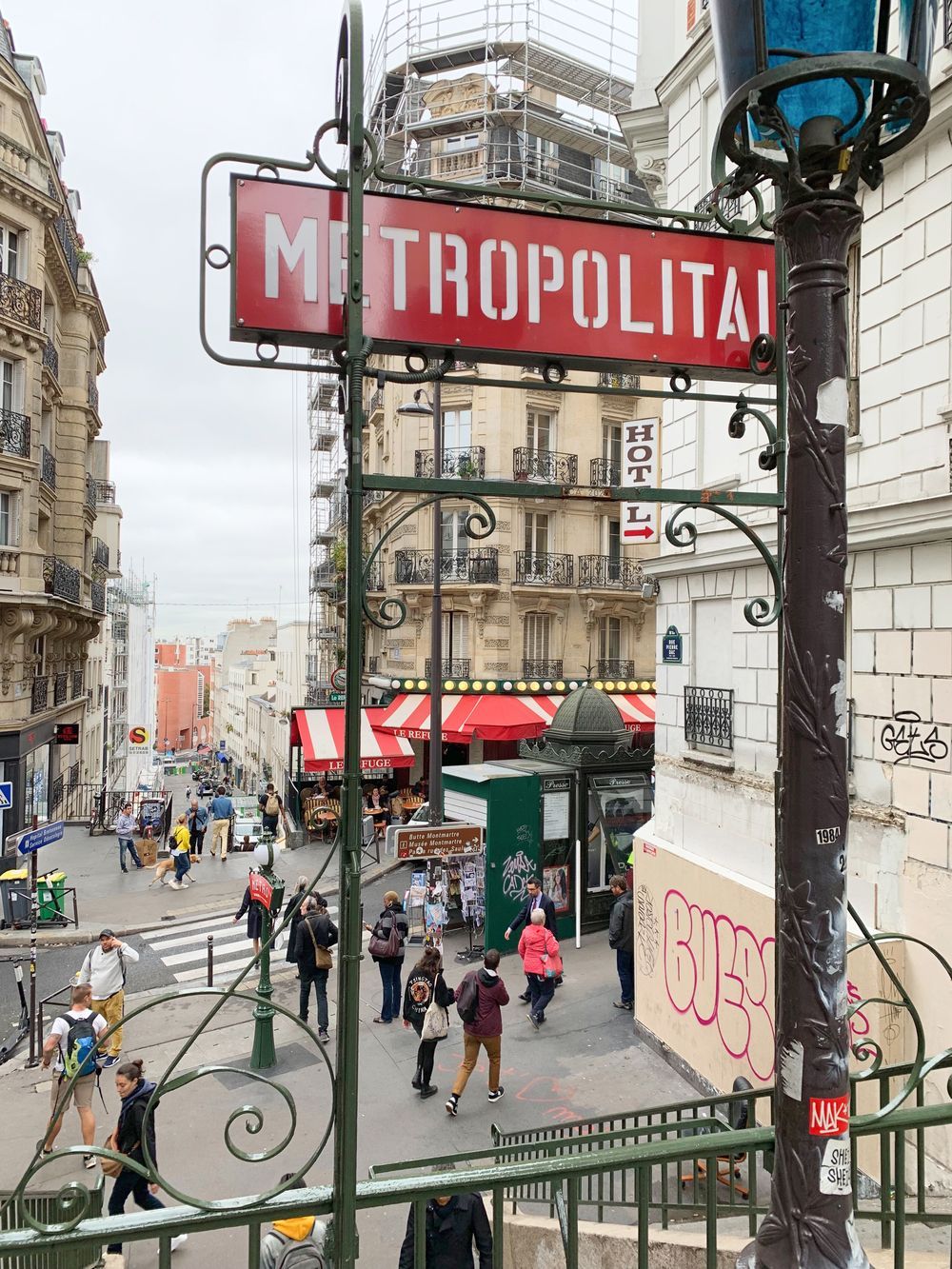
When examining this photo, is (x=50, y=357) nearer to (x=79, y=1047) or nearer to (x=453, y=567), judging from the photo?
(x=453, y=567)

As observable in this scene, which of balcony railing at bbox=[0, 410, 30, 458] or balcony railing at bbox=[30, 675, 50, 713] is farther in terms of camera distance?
balcony railing at bbox=[30, 675, 50, 713]

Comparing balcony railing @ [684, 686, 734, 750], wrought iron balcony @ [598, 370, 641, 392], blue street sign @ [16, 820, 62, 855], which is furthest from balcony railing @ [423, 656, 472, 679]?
balcony railing @ [684, 686, 734, 750]

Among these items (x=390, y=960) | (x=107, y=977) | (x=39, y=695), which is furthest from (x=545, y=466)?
(x=107, y=977)

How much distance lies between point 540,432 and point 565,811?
599 inches

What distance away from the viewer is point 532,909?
12102mm

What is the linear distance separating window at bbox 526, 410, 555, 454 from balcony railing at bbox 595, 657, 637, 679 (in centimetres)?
677

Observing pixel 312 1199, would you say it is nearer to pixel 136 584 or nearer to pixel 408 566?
pixel 408 566

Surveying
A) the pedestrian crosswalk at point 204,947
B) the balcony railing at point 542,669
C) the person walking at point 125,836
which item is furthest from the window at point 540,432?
the pedestrian crosswalk at point 204,947

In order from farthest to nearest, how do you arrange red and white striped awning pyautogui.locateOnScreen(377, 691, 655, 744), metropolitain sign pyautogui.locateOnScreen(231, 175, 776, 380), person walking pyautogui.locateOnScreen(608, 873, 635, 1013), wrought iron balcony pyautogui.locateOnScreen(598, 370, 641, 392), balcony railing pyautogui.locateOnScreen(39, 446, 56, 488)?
→ 1. red and white striped awning pyautogui.locateOnScreen(377, 691, 655, 744)
2. balcony railing pyautogui.locateOnScreen(39, 446, 56, 488)
3. person walking pyautogui.locateOnScreen(608, 873, 635, 1013)
4. wrought iron balcony pyautogui.locateOnScreen(598, 370, 641, 392)
5. metropolitain sign pyautogui.locateOnScreen(231, 175, 776, 380)

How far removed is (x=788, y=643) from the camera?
217cm

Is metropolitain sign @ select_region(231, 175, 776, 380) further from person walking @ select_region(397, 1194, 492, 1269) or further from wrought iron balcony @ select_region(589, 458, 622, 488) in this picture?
wrought iron balcony @ select_region(589, 458, 622, 488)

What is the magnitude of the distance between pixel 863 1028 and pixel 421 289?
22.6 feet

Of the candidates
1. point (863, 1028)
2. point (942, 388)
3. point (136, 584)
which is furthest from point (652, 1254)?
point (136, 584)

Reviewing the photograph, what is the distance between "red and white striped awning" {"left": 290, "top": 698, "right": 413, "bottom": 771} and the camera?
20938 millimetres
